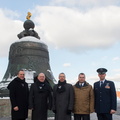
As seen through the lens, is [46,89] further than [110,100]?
Yes

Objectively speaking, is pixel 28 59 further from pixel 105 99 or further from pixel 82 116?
pixel 105 99

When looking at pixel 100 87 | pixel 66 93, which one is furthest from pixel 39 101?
pixel 100 87

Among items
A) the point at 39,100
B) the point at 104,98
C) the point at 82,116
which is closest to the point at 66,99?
the point at 82,116

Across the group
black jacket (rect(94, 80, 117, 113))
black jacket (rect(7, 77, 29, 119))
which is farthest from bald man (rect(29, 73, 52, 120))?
black jacket (rect(94, 80, 117, 113))

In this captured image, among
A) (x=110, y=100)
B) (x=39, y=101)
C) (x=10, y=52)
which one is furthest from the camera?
(x=10, y=52)

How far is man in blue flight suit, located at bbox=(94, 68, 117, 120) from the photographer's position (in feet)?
15.2

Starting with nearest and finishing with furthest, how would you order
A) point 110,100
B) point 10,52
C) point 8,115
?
1. point 110,100
2. point 8,115
3. point 10,52

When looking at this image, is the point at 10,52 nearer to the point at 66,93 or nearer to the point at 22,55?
the point at 22,55

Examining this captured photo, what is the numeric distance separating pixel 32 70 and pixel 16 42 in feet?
4.78

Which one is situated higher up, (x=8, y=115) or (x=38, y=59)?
(x=38, y=59)

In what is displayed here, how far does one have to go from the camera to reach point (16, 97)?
5008 millimetres

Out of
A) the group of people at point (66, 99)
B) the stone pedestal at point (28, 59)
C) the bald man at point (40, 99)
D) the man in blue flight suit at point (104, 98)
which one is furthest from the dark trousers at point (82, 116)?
the stone pedestal at point (28, 59)

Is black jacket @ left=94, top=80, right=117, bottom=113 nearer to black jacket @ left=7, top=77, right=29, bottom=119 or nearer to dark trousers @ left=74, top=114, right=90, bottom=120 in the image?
dark trousers @ left=74, top=114, right=90, bottom=120

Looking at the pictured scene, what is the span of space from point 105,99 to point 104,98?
0.09 ft
